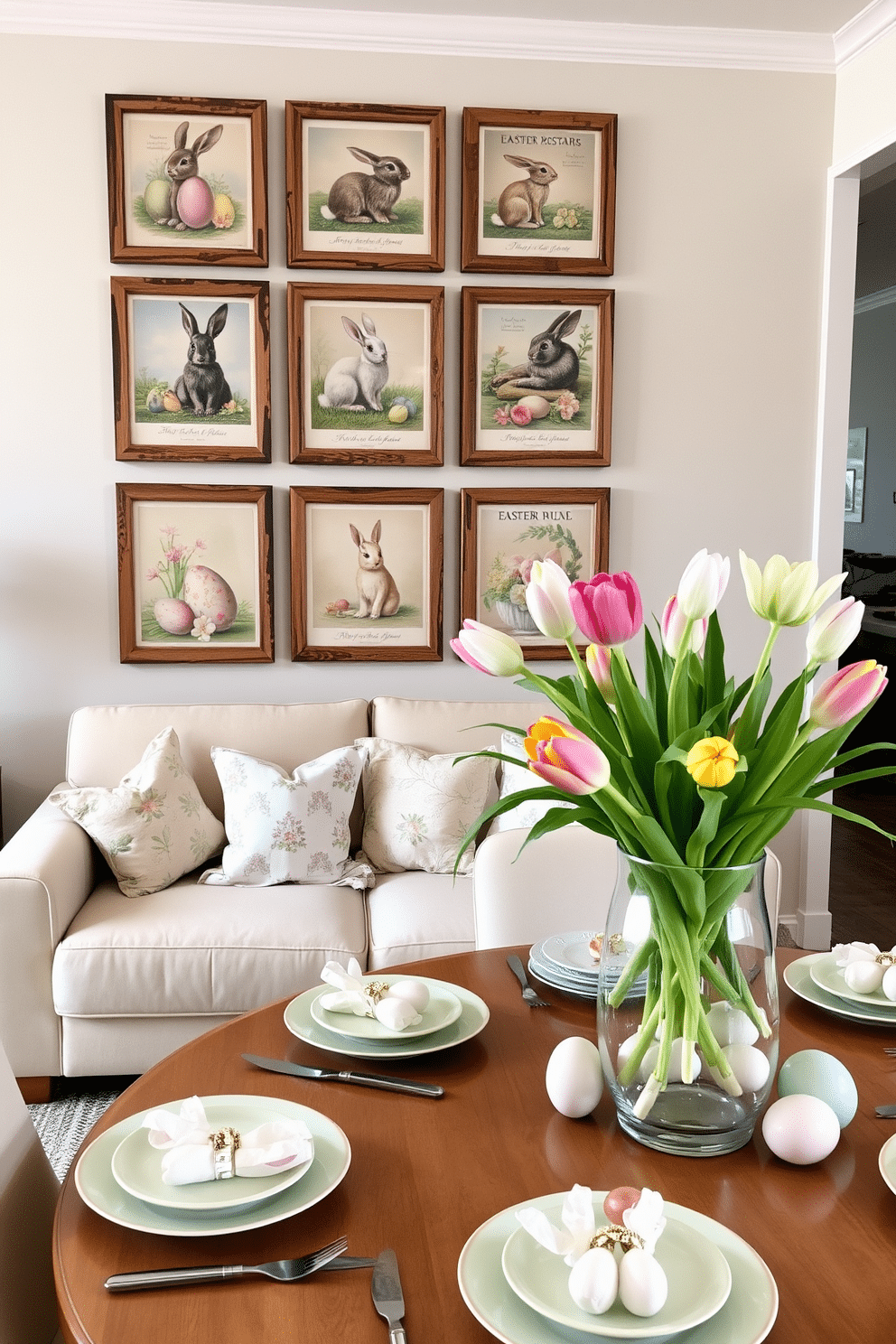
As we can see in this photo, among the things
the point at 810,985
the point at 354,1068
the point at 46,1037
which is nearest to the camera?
the point at 354,1068

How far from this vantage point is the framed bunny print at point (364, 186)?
10.8 feet

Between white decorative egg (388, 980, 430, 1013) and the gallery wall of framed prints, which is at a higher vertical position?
the gallery wall of framed prints

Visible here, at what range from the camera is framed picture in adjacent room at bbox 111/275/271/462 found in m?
3.32

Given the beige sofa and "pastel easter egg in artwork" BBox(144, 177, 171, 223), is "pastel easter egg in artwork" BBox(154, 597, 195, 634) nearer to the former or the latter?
the beige sofa

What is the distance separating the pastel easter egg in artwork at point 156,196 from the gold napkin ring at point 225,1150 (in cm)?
291

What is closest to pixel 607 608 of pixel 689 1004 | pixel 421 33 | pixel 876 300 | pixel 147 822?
pixel 689 1004

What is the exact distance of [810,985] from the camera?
1507 millimetres

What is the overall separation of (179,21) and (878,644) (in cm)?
503

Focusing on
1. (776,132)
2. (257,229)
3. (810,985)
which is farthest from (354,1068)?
(776,132)

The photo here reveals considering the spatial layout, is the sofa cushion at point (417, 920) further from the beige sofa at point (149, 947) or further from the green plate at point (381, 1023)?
the green plate at point (381, 1023)

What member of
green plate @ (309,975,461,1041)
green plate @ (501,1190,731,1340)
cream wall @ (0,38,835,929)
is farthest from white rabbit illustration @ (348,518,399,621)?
green plate @ (501,1190,731,1340)

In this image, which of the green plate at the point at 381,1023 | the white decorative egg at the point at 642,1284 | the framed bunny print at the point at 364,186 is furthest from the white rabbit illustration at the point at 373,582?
the white decorative egg at the point at 642,1284

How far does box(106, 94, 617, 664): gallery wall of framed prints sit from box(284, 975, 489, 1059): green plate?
2.16 meters

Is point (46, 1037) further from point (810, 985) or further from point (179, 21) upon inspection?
point (179, 21)
